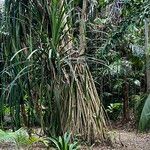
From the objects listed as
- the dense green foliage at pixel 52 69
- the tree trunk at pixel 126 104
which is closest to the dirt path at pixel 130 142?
the dense green foliage at pixel 52 69

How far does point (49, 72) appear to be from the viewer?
19.2ft

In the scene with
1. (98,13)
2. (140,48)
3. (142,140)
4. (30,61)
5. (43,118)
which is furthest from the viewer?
(98,13)

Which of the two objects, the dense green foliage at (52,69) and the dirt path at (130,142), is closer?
the dense green foliage at (52,69)

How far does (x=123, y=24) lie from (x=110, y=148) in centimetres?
179

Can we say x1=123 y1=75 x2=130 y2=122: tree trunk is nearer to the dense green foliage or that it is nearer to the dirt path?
the dirt path

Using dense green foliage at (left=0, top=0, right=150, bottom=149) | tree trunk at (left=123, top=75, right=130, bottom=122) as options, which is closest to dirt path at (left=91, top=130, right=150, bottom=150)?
dense green foliage at (left=0, top=0, right=150, bottom=149)

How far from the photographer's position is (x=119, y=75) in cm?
998

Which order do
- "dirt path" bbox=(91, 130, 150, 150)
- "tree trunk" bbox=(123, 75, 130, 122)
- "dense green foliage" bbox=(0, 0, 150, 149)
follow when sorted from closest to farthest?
"dense green foliage" bbox=(0, 0, 150, 149), "dirt path" bbox=(91, 130, 150, 150), "tree trunk" bbox=(123, 75, 130, 122)

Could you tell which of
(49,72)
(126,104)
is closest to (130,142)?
(49,72)

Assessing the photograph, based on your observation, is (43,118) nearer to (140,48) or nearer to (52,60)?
(52,60)

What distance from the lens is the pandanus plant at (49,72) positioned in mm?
5812

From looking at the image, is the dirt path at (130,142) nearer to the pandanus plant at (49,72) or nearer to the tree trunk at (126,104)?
the pandanus plant at (49,72)

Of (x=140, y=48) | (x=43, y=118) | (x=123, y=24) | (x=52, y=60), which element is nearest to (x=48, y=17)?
(x=52, y=60)

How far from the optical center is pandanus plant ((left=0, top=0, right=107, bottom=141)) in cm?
581
